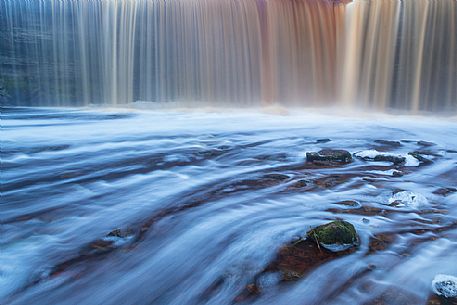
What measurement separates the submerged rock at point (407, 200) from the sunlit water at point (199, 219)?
0.04m

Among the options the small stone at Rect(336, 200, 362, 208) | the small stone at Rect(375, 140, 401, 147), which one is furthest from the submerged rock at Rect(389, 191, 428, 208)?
the small stone at Rect(375, 140, 401, 147)

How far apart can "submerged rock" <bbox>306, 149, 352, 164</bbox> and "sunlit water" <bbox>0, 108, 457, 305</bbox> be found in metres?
0.13

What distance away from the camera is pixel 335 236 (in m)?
2.97

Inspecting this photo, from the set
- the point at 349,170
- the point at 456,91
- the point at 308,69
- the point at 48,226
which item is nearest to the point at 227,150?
the point at 349,170

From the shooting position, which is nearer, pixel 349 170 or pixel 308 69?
pixel 349 170

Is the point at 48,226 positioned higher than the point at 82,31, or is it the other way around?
the point at 82,31

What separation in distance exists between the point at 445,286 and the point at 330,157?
124 inches

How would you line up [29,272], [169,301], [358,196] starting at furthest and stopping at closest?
[358,196]
[29,272]
[169,301]

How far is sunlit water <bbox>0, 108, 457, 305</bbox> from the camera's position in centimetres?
248

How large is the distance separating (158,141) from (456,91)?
27.3 feet

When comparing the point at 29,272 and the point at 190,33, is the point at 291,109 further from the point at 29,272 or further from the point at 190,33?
the point at 29,272

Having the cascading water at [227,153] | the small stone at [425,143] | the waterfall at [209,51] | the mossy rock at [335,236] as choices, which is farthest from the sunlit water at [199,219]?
the waterfall at [209,51]

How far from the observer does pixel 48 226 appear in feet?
10.8

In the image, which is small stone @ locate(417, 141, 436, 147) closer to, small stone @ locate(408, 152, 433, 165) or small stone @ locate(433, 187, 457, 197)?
small stone @ locate(408, 152, 433, 165)
